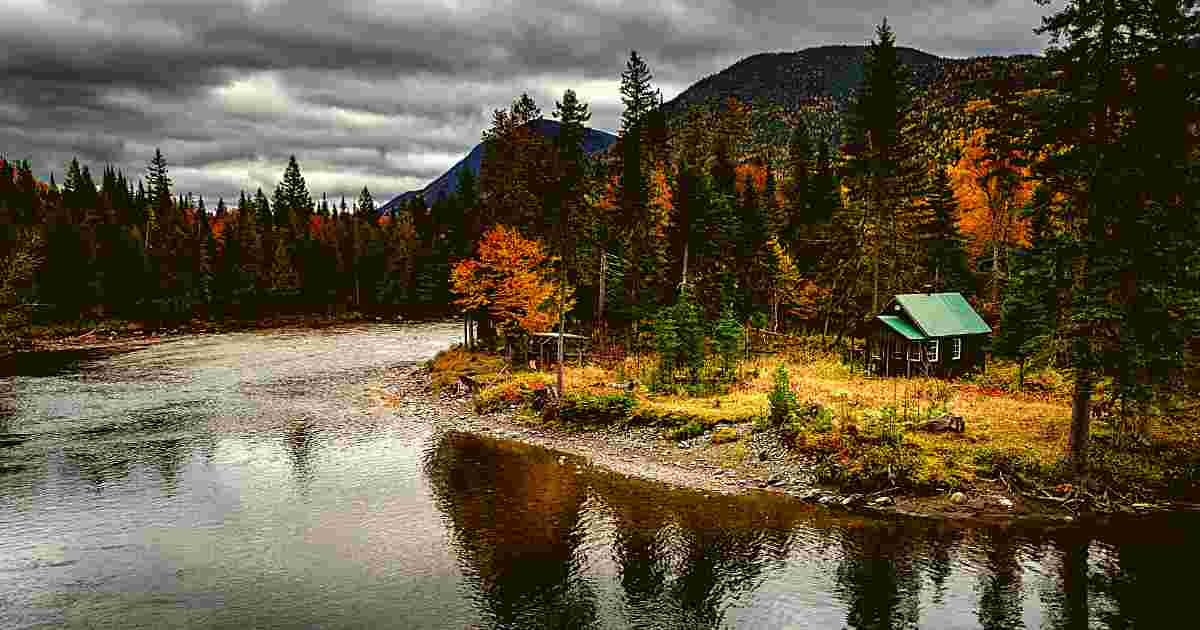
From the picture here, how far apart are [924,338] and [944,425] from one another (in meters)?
12.9

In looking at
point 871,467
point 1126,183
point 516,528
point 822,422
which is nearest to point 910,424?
point 822,422

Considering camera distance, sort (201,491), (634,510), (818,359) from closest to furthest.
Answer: (634,510), (201,491), (818,359)

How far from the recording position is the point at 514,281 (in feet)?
153

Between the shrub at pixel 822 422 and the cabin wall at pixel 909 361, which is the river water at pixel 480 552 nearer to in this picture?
the shrub at pixel 822 422

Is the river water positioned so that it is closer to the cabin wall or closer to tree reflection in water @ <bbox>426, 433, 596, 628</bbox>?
tree reflection in water @ <bbox>426, 433, 596, 628</bbox>

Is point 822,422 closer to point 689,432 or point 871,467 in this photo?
point 871,467

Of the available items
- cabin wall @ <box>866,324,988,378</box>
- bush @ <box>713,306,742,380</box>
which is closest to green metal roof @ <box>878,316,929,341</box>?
cabin wall @ <box>866,324,988,378</box>

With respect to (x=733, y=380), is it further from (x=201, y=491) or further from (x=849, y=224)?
(x=201, y=491)

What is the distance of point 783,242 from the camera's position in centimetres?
6366

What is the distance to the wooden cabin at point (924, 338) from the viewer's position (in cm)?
3938

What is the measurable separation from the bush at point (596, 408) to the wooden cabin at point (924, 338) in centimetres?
1565

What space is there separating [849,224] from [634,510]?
27029mm

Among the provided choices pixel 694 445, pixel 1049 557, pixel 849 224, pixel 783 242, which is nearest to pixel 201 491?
pixel 694 445

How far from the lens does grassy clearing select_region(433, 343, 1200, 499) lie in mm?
23938
